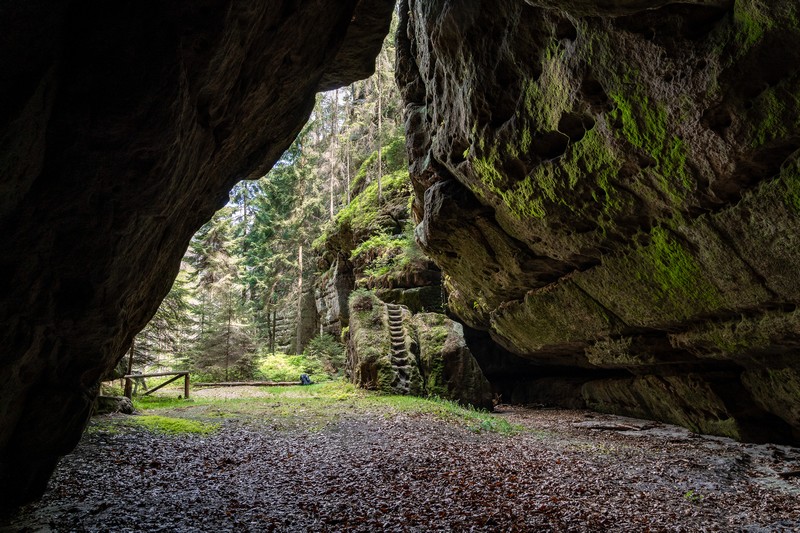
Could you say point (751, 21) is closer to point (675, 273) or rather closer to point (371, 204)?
A: point (675, 273)

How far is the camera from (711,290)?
8266 mm

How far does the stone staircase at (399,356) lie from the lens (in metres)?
18.0

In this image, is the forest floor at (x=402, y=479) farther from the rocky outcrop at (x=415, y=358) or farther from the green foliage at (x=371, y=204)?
the green foliage at (x=371, y=204)

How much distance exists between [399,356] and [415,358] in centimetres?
68

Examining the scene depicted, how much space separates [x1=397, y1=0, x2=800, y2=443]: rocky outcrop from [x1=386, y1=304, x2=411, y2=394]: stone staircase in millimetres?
5467

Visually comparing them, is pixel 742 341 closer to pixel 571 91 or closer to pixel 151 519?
pixel 571 91

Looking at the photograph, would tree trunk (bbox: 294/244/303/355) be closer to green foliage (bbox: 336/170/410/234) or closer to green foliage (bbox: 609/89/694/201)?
green foliage (bbox: 336/170/410/234)

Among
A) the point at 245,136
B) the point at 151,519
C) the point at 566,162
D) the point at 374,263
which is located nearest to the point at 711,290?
the point at 566,162

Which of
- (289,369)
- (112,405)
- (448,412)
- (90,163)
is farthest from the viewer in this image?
(289,369)

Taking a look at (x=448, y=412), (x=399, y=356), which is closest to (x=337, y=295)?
(x=399, y=356)

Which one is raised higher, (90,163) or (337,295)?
(337,295)

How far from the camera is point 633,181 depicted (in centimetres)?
793

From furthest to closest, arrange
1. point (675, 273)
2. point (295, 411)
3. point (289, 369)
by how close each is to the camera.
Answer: point (289, 369)
point (295, 411)
point (675, 273)

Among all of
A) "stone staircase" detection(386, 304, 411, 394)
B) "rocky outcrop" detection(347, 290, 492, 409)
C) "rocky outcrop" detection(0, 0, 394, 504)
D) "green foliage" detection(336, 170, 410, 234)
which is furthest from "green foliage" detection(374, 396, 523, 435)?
"green foliage" detection(336, 170, 410, 234)
